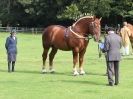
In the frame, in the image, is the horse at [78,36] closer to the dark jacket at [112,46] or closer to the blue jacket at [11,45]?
the blue jacket at [11,45]

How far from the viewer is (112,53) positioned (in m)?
17.0

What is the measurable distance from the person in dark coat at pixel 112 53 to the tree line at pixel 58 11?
58657 mm

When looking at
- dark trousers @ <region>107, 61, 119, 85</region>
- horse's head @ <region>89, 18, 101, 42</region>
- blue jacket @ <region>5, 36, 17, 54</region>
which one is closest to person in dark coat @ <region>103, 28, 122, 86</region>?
dark trousers @ <region>107, 61, 119, 85</region>

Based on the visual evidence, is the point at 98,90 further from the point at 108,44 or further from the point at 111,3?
the point at 111,3

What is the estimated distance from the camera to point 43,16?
91.8 m

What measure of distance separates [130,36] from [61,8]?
61853 millimetres

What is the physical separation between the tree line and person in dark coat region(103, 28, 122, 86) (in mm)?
58657

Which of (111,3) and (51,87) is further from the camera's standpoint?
(111,3)

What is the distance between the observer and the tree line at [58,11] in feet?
263

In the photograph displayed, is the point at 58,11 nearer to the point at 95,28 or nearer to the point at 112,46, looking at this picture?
the point at 95,28

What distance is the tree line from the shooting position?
263 ft

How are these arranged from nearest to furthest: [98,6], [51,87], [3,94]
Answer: [3,94] → [51,87] → [98,6]

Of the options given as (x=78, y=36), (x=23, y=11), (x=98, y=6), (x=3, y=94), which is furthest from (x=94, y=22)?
(x=23, y=11)

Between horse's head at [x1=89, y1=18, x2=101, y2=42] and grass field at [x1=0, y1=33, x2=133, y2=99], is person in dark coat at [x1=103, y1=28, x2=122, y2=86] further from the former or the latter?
horse's head at [x1=89, y1=18, x2=101, y2=42]
